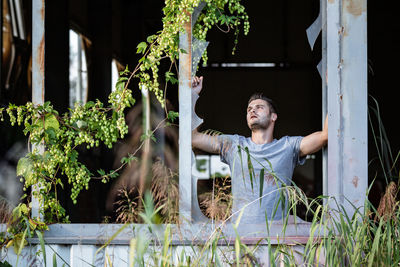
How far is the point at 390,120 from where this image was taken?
10477mm

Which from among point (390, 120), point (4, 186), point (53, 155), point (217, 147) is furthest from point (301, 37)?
point (53, 155)

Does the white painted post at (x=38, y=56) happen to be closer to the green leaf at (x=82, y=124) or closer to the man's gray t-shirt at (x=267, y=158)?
the green leaf at (x=82, y=124)

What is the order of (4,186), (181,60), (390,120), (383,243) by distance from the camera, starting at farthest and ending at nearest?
(390,120) → (4,186) → (181,60) → (383,243)

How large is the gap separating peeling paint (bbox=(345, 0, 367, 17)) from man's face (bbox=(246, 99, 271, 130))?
103 cm

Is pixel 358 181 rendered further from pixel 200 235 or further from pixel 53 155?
pixel 53 155

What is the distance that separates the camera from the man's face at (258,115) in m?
3.81

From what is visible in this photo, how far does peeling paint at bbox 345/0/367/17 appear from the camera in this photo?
9.70 ft

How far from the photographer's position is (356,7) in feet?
9.73

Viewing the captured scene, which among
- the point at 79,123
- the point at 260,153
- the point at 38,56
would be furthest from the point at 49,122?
the point at 260,153

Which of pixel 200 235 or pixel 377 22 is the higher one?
pixel 377 22

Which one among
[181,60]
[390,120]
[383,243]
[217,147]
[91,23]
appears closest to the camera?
[383,243]

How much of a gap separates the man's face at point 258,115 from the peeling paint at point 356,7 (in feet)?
3.38

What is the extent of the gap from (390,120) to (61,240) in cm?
844

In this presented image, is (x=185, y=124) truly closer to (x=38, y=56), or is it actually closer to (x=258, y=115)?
(x=38, y=56)
